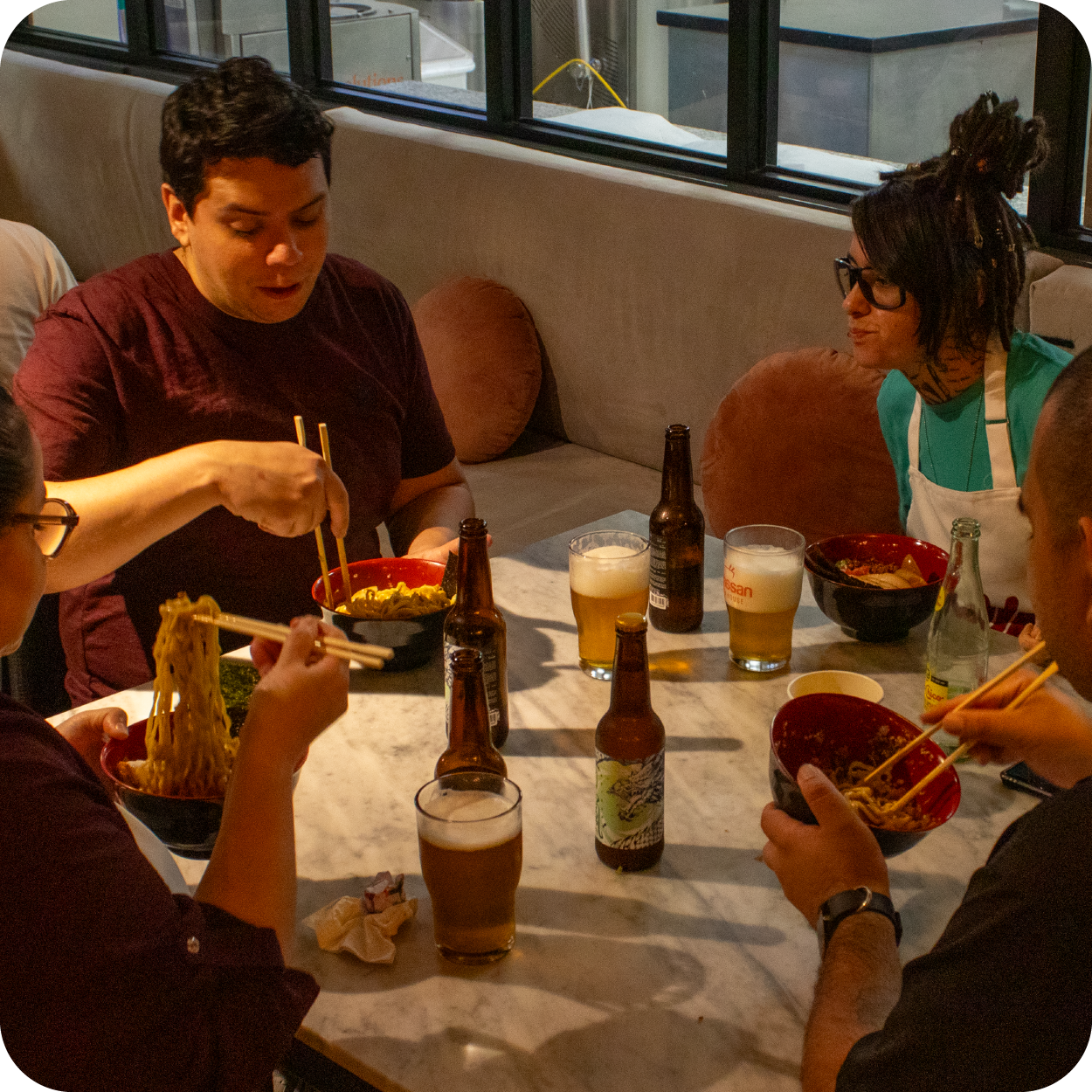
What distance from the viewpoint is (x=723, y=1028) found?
3.34 feet

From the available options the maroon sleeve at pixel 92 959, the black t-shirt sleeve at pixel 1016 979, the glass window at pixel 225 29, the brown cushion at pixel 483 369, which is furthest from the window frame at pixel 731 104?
the maroon sleeve at pixel 92 959

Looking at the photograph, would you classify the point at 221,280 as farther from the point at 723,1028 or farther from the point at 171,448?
the point at 723,1028

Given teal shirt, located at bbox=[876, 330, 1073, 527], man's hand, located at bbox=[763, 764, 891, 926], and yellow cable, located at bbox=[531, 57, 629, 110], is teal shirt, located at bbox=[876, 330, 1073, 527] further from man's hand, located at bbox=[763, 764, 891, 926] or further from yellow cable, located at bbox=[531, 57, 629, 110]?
yellow cable, located at bbox=[531, 57, 629, 110]

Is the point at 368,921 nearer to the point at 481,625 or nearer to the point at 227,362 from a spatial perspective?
the point at 481,625

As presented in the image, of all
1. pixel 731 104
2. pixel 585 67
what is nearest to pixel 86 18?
pixel 585 67

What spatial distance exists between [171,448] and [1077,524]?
4.65 feet

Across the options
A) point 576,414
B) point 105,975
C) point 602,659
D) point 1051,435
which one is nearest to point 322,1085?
point 105,975

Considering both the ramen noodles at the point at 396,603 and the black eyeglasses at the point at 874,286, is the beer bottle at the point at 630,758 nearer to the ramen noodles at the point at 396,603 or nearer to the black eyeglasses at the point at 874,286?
the ramen noodles at the point at 396,603

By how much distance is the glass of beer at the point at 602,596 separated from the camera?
1580 mm

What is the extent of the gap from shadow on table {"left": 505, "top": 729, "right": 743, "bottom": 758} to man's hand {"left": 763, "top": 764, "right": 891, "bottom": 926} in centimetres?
26

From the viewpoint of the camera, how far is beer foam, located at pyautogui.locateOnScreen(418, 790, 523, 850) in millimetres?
1060

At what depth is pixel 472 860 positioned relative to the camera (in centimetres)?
106

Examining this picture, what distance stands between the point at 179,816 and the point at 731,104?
2.67 m

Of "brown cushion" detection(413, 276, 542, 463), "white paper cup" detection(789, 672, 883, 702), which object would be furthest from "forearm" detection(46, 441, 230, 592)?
"brown cushion" detection(413, 276, 542, 463)
